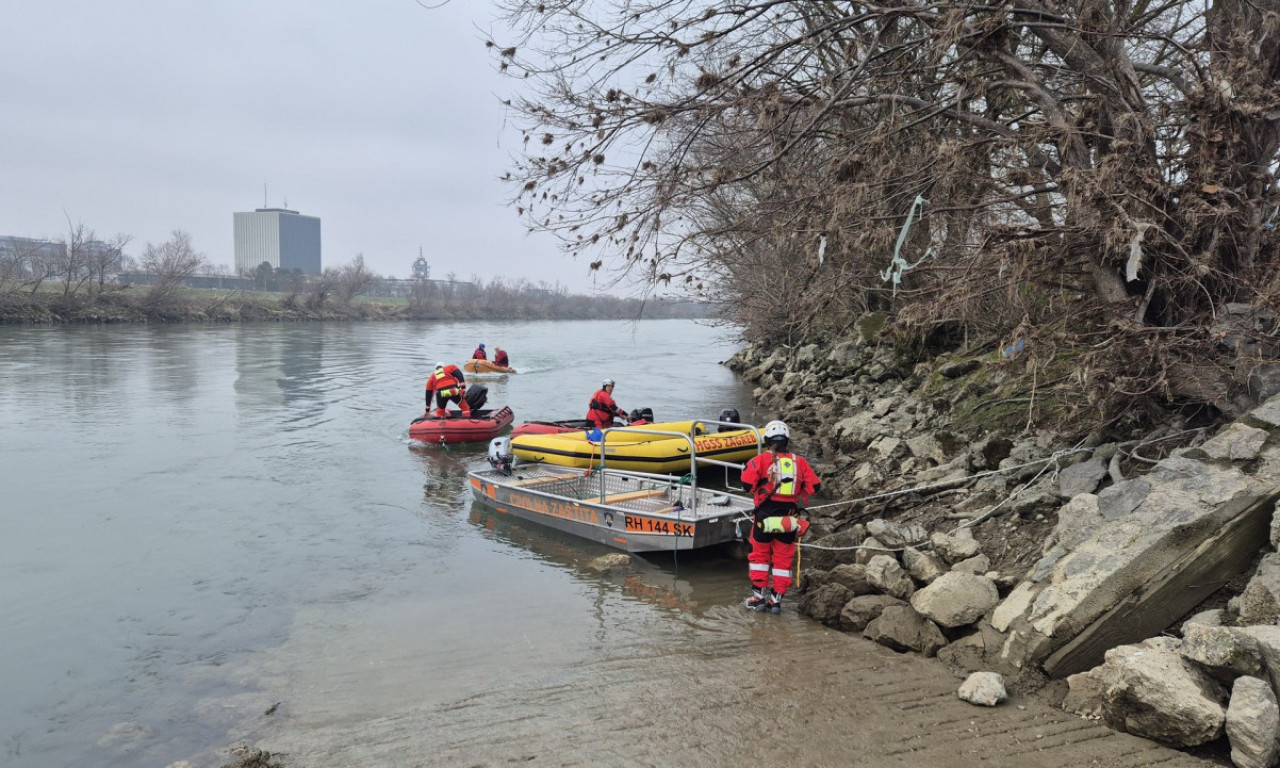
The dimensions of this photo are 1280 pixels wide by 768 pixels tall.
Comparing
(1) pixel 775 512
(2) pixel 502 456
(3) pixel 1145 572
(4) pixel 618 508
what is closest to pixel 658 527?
(4) pixel 618 508

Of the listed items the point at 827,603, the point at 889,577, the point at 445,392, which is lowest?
the point at 827,603

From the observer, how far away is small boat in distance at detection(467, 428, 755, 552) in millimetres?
8219

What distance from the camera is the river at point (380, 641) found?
15.6 ft

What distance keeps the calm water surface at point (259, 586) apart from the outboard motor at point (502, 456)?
0.69 metres

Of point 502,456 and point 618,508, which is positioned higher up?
point 502,456

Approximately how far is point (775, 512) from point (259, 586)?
5.11 metres

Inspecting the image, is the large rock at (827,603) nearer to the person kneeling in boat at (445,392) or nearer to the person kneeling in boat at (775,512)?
the person kneeling in boat at (775,512)

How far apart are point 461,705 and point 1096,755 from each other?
12.0ft

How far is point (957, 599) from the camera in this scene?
5.68m

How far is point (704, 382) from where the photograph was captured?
27422 millimetres

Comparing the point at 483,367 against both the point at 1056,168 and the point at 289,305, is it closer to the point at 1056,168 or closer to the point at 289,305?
the point at 1056,168

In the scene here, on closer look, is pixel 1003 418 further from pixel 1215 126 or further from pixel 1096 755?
pixel 1096 755

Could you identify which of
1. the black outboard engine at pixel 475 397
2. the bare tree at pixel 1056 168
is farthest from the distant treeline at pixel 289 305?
the bare tree at pixel 1056 168

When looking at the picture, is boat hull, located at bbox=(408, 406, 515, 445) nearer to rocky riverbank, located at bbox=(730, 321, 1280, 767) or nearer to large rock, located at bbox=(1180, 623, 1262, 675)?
rocky riverbank, located at bbox=(730, 321, 1280, 767)
